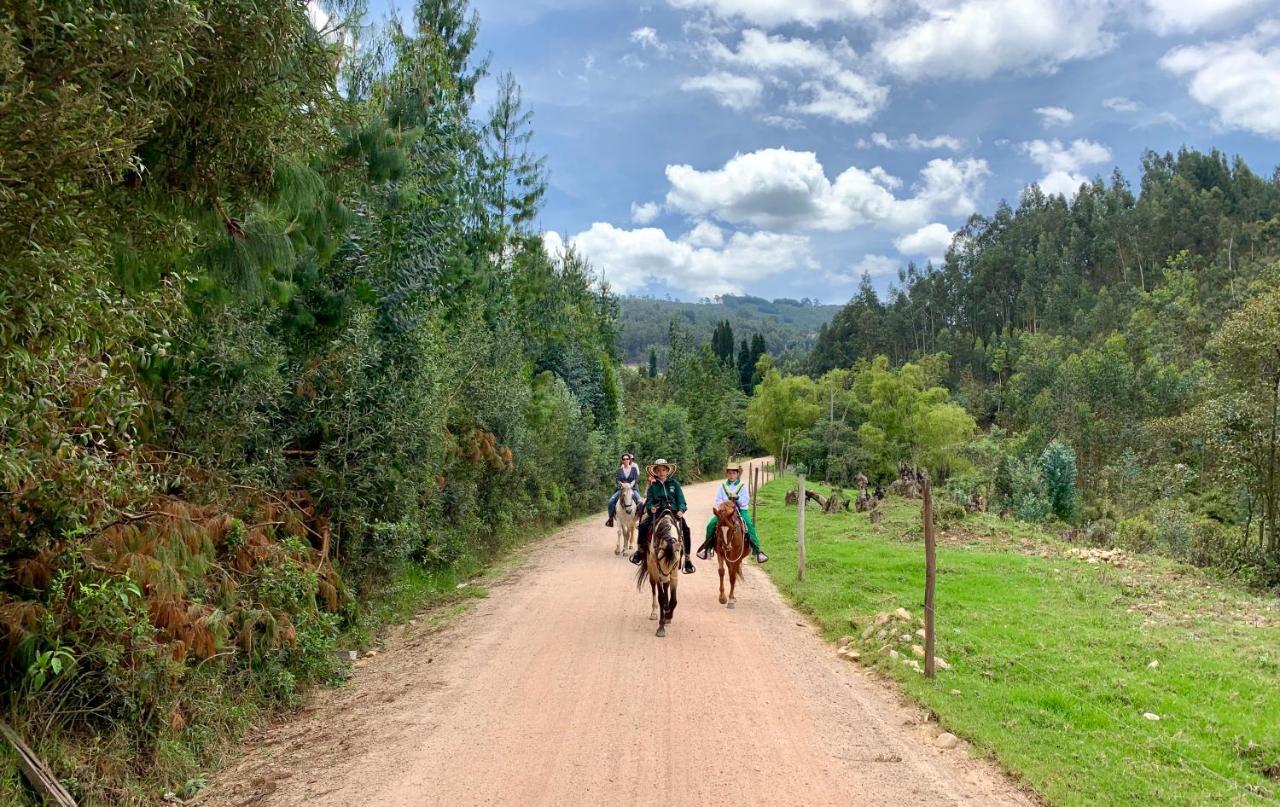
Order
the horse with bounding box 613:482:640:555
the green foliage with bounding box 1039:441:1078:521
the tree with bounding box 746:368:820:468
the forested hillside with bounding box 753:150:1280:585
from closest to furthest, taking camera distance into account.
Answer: the horse with bounding box 613:482:640:555, the forested hillside with bounding box 753:150:1280:585, the green foliage with bounding box 1039:441:1078:521, the tree with bounding box 746:368:820:468

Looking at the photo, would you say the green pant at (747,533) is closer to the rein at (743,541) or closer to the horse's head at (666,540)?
the rein at (743,541)

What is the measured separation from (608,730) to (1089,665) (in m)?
5.42

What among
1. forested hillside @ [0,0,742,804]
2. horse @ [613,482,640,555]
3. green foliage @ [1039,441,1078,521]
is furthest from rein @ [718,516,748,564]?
green foliage @ [1039,441,1078,521]

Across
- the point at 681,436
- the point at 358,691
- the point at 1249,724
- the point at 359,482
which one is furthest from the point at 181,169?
the point at 681,436

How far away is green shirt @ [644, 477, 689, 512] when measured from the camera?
9797mm

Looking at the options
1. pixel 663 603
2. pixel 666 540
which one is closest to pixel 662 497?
pixel 666 540

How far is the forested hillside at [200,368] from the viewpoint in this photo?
3.01 meters

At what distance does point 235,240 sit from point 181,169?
2.91 feet

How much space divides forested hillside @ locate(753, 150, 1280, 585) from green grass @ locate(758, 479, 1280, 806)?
6.53 metres

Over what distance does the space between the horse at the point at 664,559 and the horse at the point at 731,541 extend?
6.58 feet

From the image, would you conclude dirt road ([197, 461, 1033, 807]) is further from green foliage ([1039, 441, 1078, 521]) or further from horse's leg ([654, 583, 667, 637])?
green foliage ([1039, 441, 1078, 521])

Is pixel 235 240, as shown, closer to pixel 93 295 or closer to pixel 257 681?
pixel 93 295

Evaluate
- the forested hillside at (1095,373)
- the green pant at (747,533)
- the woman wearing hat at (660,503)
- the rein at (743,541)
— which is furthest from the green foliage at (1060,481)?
the woman wearing hat at (660,503)

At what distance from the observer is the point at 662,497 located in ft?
32.2
